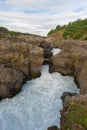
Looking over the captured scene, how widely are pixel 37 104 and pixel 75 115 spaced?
7.07 m

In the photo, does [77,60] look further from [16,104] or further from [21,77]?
[16,104]

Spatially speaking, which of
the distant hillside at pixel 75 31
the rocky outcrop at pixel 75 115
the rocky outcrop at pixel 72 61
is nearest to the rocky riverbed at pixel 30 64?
the rocky outcrop at pixel 72 61

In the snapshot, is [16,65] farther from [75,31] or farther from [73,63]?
[75,31]

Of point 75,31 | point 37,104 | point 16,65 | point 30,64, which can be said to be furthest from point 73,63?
point 75,31

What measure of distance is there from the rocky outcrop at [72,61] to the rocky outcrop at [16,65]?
5.12 feet

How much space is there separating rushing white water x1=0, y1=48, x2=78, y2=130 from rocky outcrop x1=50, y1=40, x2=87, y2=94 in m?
0.65

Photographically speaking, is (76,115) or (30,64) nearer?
(76,115)

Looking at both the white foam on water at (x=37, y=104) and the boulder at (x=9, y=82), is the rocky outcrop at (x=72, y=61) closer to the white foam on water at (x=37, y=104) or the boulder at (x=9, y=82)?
the white foam on water at (x=37, y=104)

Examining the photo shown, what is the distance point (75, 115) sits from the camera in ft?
45.9

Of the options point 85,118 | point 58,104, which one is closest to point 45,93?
point 58,104

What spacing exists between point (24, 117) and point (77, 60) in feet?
25.7

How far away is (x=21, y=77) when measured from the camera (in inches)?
917

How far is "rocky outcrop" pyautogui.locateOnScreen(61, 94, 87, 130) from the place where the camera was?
44.3ft

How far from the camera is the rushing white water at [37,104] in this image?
18766mm
